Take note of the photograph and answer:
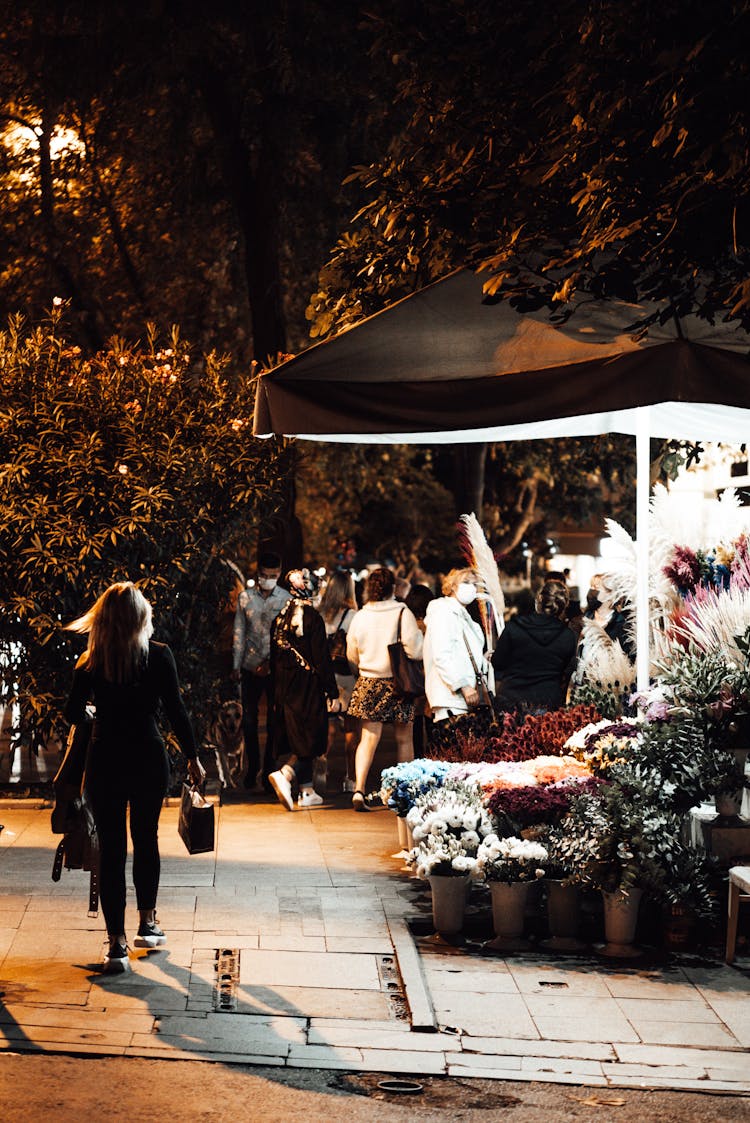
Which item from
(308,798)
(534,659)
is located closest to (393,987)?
(534,659)

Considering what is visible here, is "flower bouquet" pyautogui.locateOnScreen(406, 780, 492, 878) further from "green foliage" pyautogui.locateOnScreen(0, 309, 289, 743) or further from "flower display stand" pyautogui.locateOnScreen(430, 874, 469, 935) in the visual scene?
"green foliage" pyautogui.locateOnScreen(0, 309, 289, 743)

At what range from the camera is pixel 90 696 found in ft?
24.3

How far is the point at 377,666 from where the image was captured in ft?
39.2

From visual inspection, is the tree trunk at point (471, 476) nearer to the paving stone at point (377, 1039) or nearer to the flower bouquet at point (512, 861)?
the flower bouquet at point (512, 861)

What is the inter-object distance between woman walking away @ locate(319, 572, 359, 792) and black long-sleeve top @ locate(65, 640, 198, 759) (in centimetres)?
559

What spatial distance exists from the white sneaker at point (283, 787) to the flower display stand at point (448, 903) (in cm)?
410

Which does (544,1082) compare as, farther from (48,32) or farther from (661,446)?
(48,32)

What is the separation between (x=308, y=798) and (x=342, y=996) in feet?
17.6

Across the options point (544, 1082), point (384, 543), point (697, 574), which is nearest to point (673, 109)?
point (697, 574)

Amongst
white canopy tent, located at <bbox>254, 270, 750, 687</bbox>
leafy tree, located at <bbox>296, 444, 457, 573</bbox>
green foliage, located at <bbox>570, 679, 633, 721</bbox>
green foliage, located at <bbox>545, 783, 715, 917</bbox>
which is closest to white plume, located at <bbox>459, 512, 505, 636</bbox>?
green foliage, located at <bbox>570, 679, 633, 721</bbox>

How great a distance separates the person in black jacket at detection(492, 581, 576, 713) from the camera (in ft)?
35.6

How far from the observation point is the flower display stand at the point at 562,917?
25.0 feet

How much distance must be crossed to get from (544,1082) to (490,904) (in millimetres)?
2673

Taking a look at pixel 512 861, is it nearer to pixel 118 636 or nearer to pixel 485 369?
pixel 118 636
